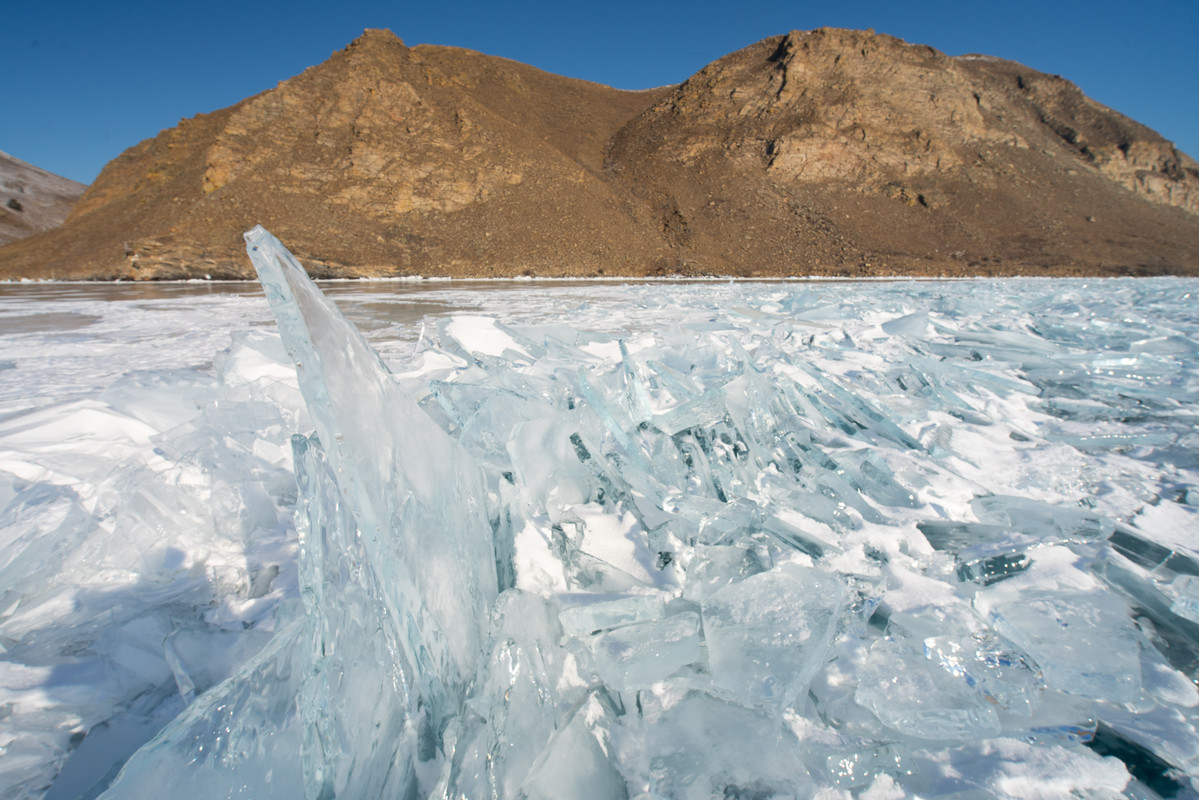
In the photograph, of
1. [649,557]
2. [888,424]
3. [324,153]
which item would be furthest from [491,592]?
[324,153]

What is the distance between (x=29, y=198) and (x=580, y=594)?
6703 centimetres

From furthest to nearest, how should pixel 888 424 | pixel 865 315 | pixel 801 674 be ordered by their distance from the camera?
pixel 865 315, pixel 888 424, pixel 801 674

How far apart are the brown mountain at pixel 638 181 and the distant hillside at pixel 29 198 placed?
15.9 m

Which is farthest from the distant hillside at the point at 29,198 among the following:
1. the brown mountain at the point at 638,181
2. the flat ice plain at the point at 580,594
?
the flat ice plain at the point at 580,594

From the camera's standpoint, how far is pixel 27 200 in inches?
1646

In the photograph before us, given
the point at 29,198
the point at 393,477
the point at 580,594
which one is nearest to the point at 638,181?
the point at 580,594

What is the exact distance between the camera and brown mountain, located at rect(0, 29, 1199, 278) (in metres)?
19.9

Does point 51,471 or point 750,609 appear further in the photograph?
point 51,471

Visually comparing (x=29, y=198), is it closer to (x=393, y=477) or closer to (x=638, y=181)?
(x=638, y=181)

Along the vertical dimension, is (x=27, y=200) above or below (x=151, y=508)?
above

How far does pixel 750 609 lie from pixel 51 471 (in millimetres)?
2033

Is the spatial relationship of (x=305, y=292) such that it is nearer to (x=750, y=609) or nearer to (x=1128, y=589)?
(x=750, y=609)

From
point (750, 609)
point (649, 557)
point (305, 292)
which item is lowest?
point (649, 557)

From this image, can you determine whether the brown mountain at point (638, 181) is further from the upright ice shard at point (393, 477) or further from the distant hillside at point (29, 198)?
the upright ice shard at point (393, 477)
